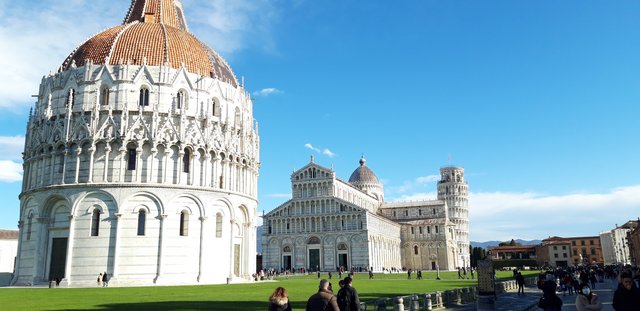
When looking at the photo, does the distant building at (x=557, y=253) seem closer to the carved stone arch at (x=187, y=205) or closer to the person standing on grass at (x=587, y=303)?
the carved stone arch at (x=187, y=205)

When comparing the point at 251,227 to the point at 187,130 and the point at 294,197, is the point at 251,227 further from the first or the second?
the point at 294,197

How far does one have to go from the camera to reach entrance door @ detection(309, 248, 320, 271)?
85.4m

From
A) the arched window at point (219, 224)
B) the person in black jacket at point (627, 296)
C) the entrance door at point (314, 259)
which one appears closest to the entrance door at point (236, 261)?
the arched window at point (219, 224)

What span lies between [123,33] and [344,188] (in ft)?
188

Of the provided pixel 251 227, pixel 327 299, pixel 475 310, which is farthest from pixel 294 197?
pixel 327 299

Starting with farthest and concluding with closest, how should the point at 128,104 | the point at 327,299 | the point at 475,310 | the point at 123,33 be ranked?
the point at 123,33, the point at 128,104, the point at 475,310, the point at 327,299

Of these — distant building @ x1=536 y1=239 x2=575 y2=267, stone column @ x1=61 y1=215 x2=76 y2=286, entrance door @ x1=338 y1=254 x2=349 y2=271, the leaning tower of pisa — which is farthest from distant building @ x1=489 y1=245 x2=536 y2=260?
stone column @ x1=61 y1=215 x2=76 y2=286

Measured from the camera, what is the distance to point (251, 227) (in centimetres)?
→ 4622

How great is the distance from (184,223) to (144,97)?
1043 cm

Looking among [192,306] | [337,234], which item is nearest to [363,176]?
[337,234]

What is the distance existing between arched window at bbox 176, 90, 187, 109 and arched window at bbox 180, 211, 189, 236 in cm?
857

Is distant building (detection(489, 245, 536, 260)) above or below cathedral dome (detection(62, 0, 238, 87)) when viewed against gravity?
below

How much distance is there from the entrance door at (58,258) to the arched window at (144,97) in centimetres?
1161

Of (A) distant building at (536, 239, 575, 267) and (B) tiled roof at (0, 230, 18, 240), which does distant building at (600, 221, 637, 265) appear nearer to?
(A) distant building at (536, 239, 575, 267)
